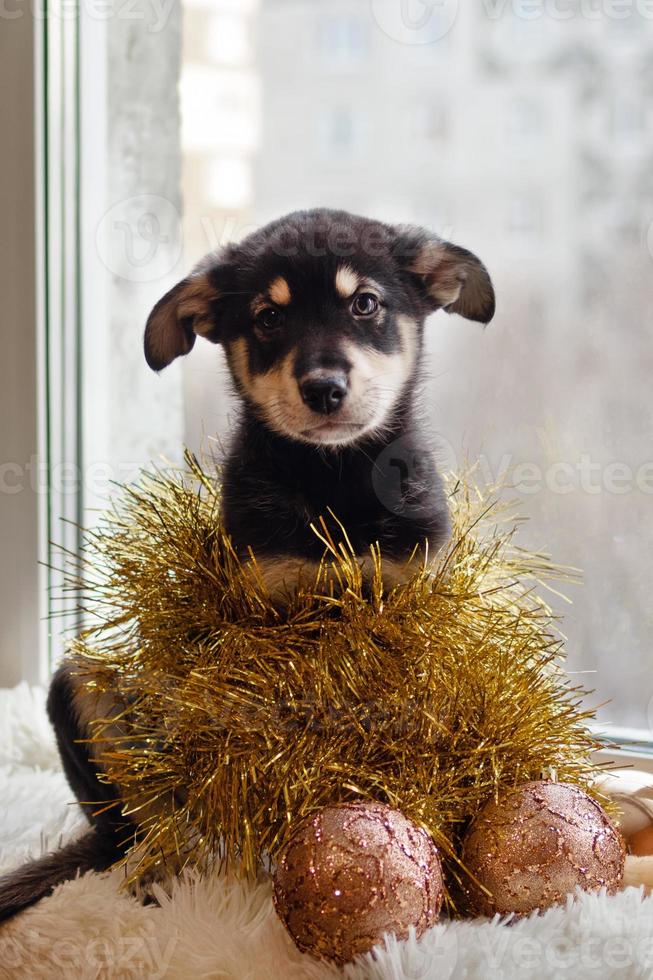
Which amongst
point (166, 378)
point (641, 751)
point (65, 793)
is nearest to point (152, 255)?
point (166, 378)

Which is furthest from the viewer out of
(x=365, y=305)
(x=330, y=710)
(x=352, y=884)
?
(x=365, y=305)

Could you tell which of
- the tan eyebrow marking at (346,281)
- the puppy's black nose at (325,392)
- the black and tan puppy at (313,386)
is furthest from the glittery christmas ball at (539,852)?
the tan eyebrow marking at (346,281)

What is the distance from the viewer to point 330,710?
0.86m

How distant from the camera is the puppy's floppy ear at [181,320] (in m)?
1.01

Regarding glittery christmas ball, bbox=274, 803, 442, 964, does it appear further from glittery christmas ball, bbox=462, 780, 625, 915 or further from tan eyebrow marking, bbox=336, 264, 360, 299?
tan eyebrow marking, bbox=336, 264, 360, 299

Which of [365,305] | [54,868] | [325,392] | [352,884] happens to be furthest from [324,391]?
[54,868]

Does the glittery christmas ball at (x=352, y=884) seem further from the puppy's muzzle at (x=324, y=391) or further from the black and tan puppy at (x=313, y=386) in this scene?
the puppy's muzzle at (x=324, y=391)

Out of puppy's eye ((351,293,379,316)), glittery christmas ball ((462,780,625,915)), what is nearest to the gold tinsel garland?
glittery christmas ball ((462,780,625,915))

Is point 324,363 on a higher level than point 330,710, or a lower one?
higher

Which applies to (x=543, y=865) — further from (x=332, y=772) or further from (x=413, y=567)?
(x=413, y=567)

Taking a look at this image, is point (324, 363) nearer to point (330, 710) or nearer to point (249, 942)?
point (330, 710)

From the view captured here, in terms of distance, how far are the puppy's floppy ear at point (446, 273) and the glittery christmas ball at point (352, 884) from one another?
1.87 ft

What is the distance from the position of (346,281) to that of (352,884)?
583 mm

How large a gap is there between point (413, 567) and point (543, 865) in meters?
0.31
